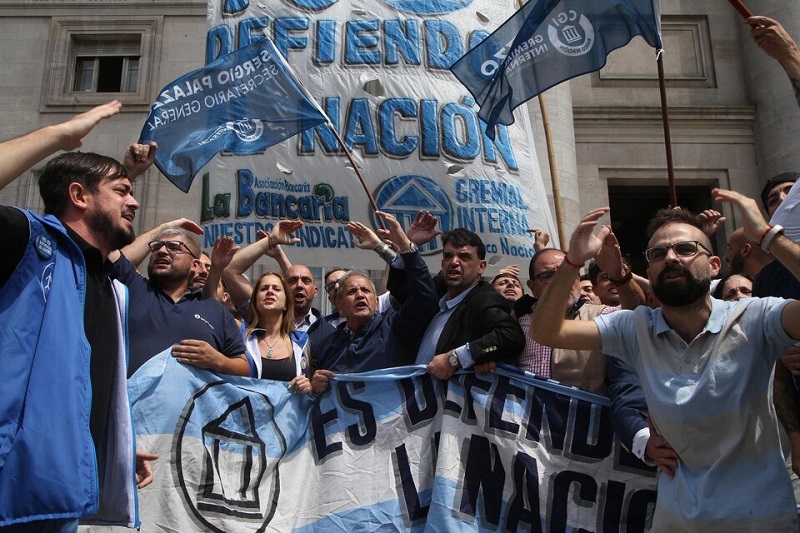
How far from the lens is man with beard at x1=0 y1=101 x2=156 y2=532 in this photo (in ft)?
7.00

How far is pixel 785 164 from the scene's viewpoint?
1305cm

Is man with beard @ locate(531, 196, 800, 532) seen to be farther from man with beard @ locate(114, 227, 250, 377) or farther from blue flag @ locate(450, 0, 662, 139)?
blue flag @ locate(450, 0, 662, 139)

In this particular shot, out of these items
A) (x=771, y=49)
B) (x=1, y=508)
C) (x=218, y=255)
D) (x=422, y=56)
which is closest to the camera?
(x=1, y=508)

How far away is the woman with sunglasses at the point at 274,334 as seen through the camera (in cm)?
492

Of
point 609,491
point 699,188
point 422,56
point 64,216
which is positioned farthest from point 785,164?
point 64,216

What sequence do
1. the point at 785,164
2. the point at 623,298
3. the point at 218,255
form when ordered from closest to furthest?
the point at 623,298, the point at 218,255, the point at 785,164

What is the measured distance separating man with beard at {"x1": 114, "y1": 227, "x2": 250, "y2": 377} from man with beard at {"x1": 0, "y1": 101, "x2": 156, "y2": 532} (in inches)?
66.4

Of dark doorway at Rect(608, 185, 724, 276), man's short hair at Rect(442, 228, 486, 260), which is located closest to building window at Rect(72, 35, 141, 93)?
dark doorway at Rect(608, 185, 724, 276)

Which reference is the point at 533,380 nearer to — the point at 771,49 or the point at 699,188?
the point at 771,49

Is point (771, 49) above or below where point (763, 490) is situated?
above

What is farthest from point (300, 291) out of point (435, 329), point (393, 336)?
point (435, 329)

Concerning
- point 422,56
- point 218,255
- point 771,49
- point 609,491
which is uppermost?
point 422,56

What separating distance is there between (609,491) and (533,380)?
681 millimetres

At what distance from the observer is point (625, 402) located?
3846mm
